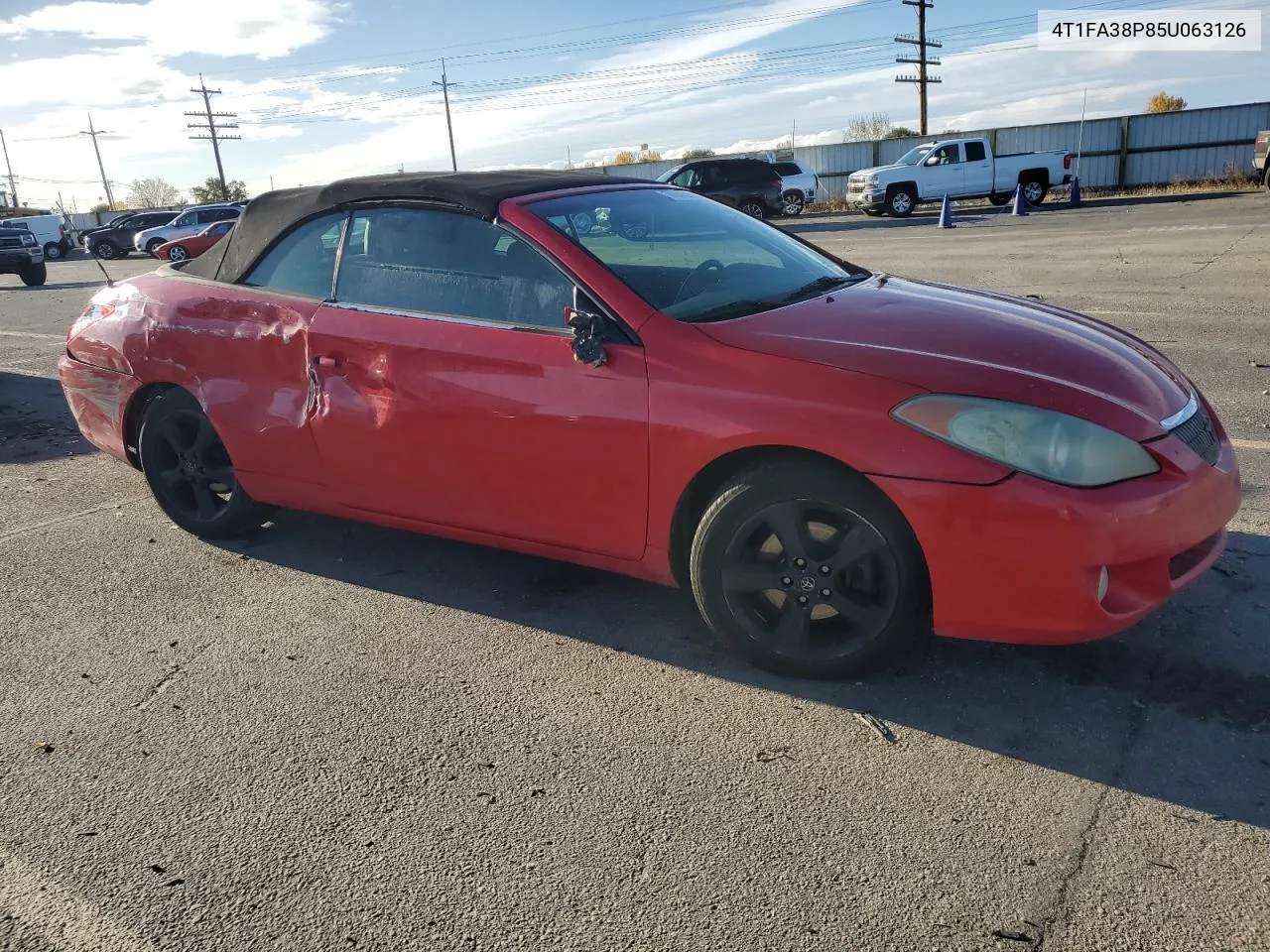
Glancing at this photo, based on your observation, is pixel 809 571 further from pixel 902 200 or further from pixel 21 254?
pixel 902 200

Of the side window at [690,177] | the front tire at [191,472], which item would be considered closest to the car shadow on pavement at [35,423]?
the front tire at [191,472]

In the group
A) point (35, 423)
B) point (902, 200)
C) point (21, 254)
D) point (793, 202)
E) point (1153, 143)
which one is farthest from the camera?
point (1153, 143)

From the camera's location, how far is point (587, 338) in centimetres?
313

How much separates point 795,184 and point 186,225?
1935 cm

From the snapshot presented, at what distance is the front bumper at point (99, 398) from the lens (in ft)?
14.7

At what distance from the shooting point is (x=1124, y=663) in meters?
3.04

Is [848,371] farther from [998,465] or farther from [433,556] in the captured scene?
[433,556]

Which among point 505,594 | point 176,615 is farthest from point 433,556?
point 176,615

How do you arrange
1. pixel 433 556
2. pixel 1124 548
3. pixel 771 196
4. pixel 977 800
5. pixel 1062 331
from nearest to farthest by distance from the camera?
pixel 977 800, pixel 1124 548, pixel 1062 331, pixel 433 556, pixel 771 196

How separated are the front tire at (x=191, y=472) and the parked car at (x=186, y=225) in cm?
2936

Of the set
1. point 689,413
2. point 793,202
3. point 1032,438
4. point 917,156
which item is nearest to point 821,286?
point 689,413

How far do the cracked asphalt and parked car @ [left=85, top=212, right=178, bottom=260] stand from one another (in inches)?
1372

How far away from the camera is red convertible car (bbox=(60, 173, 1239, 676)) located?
106 inches

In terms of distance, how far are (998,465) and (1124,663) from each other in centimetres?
91
